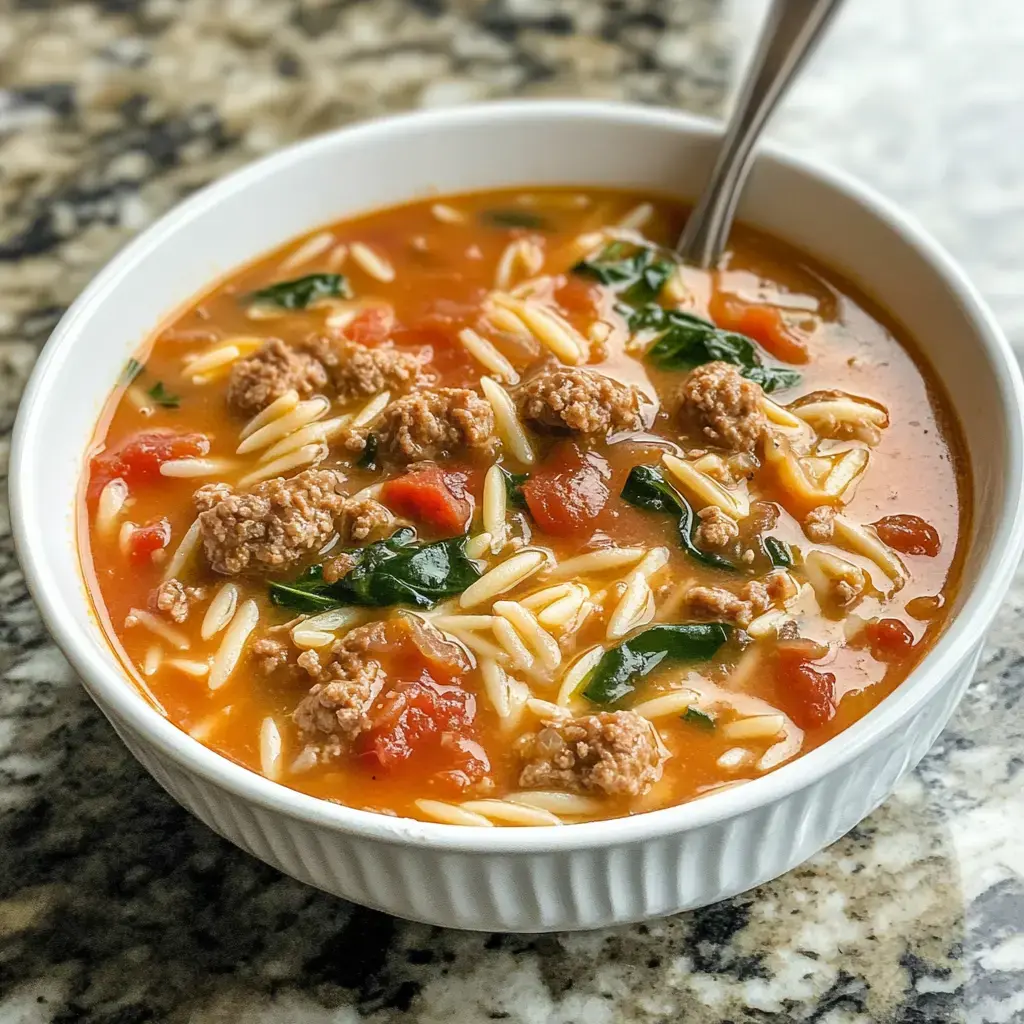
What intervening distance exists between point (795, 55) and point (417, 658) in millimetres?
2252

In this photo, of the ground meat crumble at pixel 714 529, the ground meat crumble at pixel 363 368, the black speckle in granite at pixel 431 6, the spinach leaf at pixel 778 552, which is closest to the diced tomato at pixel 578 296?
the ground meat crumble at pixel 363 368

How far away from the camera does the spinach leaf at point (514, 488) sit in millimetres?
3686

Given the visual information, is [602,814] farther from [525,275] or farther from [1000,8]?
[1000,8]

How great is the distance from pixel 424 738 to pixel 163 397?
155 cm

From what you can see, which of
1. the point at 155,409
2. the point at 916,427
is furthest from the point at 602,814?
the point at 155,409

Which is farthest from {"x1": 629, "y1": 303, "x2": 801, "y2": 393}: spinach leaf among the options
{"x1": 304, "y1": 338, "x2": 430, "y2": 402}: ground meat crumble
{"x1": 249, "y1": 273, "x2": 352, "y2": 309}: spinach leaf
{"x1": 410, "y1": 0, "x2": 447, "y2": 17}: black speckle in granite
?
{"x1": 410, "y1": 0, "x2": 447, "y2": 17}: black speckle in granite

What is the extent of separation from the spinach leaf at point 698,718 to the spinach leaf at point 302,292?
198 cm

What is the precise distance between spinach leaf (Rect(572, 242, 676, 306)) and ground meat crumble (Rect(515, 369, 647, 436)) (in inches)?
22.3

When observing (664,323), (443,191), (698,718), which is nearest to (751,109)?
(664,323)

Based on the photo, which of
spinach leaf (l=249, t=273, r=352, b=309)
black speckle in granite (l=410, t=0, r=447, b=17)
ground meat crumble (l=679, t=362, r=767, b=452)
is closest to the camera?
ground meat crumble (l=679, t=362, r=767, b=452)

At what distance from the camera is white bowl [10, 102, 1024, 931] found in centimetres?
280

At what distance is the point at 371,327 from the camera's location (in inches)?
170

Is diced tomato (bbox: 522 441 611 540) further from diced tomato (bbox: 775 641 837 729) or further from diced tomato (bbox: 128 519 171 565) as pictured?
diced tomato (bbox: 128 519 171 565)

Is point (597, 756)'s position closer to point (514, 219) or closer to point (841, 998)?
point (841, 998)
